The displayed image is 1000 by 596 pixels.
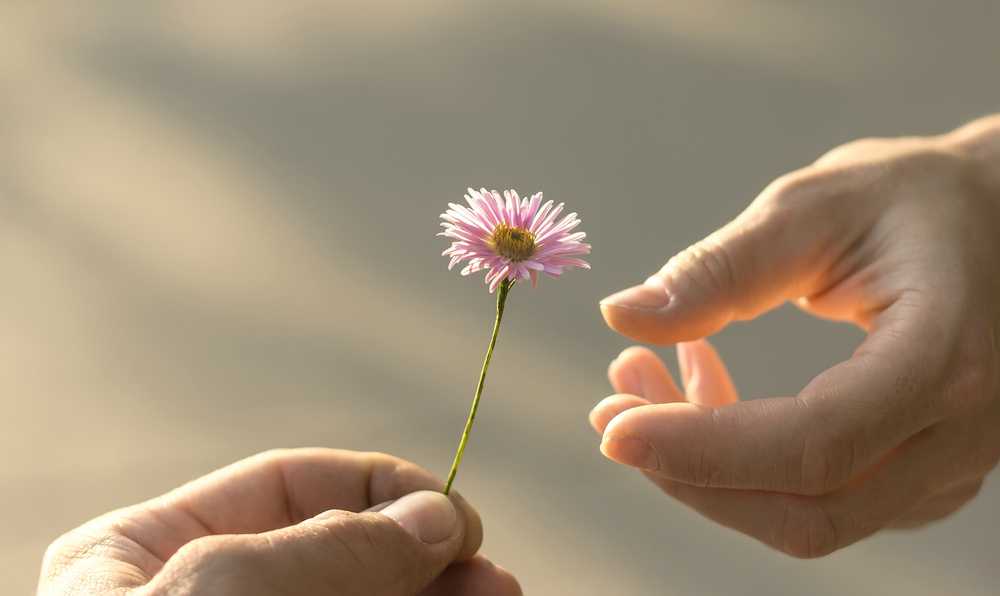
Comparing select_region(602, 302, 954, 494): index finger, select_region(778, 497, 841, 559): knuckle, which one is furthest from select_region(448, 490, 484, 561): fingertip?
select_region(778, 497, 841, 559): knuckle

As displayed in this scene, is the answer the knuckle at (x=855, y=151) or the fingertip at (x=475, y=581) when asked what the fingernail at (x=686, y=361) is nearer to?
the knuckle at (x=855, y=151)

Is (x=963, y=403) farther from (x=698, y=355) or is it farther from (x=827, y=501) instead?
(x=698, y=355)

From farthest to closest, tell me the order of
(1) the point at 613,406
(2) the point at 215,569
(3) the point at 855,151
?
(3) the point at 855,151
(1) the point at 613,406
(2) the point at 215,569

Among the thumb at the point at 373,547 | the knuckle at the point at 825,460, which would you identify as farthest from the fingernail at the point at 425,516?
the knuckle at the point at 825,460

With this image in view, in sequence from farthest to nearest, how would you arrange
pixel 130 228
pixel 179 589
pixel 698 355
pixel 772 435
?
pixel 130 228
pixel 698 355
pixel 772 435
pixel 179 589

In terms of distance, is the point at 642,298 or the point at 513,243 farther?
the point at 642,298

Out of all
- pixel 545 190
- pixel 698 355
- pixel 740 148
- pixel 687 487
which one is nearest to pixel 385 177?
pixel 545 190

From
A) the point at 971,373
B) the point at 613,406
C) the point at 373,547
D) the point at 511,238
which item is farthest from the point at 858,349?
the point at 373,547

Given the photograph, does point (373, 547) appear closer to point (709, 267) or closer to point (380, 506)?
point (380, 506)
